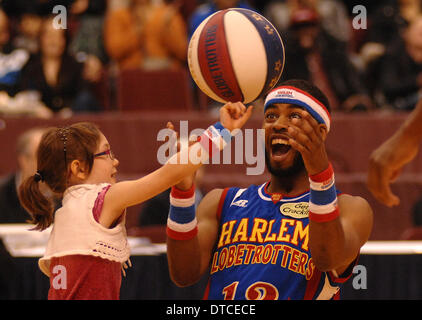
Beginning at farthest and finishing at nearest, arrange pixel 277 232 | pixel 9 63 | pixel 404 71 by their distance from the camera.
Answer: pixel 9 63 < pixel 404 71 < pixel 277 232

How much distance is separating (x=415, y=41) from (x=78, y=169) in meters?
5.29

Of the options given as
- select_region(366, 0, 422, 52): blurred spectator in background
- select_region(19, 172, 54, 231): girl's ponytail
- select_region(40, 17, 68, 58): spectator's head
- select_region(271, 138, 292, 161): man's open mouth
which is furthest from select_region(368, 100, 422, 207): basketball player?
select_region(366, 0, 422, 52): blurred spectator in background

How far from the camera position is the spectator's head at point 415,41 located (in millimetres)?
7266

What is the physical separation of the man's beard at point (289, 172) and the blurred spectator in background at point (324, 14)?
220 inches

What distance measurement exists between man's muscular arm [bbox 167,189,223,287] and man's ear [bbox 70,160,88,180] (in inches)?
17.0

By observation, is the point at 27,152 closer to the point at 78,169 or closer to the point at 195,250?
the point at 78,169

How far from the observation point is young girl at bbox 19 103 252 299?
2.70 metres

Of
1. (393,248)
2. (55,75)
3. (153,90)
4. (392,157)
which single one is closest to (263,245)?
(392,157)

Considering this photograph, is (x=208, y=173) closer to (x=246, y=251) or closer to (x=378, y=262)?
(x=378, y=262)

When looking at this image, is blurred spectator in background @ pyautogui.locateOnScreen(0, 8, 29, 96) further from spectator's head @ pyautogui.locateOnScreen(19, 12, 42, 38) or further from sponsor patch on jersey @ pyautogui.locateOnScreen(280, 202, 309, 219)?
sponsor patch on jersey @ pyautogui.locateOnScreen(280, 202, 309, 219)

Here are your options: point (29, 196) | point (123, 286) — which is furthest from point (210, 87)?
point (123, 286)

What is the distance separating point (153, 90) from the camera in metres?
7.68
